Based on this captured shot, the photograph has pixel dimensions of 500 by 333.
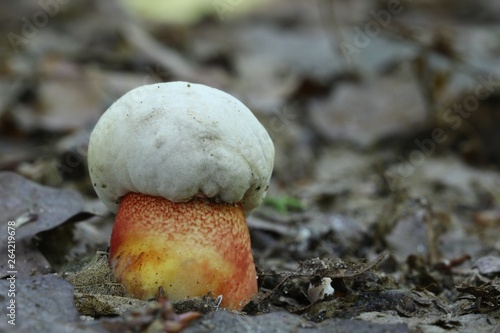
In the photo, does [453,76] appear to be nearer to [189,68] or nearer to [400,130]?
[400,130]

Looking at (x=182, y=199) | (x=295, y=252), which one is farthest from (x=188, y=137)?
(x=295, y=252)

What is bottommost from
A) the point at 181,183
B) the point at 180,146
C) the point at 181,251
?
the point at 181,251

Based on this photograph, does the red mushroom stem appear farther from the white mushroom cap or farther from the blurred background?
the blurred background

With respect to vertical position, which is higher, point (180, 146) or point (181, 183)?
point (180, 146)

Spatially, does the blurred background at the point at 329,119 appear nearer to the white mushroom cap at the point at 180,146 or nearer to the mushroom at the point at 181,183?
the mushroom at the point at 181,183

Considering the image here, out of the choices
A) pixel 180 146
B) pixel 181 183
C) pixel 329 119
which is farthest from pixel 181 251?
pixel 329 119

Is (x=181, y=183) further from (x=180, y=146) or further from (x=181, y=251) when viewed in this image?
(x=181, y=251)

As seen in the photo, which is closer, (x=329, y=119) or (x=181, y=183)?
(x=181, y=183)
